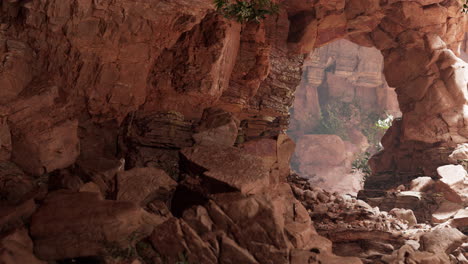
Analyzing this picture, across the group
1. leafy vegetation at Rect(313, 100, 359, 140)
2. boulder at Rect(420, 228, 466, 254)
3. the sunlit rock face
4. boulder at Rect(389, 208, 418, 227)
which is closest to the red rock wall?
the sunlit rock face

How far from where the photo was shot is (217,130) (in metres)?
6.91

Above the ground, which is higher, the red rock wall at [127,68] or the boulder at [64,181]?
the red rock wall at [127,68]

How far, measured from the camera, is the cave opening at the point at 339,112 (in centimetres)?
2750

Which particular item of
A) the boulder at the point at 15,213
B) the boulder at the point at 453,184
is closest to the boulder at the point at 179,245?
the boulder at the point at 15,213

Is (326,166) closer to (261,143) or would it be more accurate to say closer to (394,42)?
(394,42)

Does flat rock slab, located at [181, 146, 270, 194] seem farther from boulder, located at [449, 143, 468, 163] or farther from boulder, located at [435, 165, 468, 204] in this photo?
boulder, located at [449, 143, 468, 163]

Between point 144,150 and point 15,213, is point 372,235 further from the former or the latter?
point 15,213

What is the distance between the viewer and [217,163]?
574cm

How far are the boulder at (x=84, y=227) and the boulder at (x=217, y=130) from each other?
91.2 inches

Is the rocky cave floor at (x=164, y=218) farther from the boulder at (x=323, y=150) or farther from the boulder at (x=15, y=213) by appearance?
the boulder at (x=323, y=150)

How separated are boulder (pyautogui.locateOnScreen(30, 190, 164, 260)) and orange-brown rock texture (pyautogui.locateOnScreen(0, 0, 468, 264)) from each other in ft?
0.05

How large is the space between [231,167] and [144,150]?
2.07 meters

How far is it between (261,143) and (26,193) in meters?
4.87

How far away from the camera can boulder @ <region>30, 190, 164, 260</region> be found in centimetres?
422
